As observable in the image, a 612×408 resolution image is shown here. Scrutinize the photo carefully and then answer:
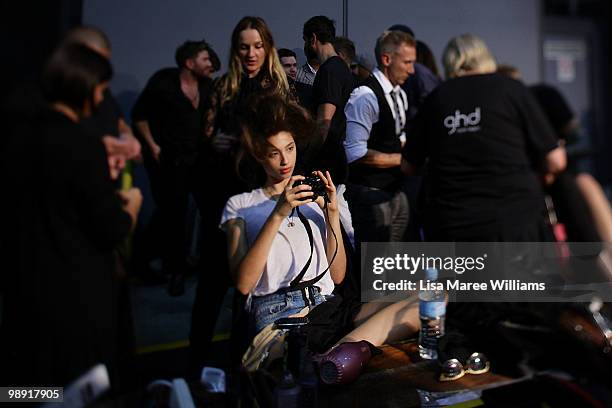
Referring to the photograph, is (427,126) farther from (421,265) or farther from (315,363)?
(315,363)

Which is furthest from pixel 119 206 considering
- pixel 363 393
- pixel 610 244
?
pixel 610 244

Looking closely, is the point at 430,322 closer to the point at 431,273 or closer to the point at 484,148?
the point at 431,273

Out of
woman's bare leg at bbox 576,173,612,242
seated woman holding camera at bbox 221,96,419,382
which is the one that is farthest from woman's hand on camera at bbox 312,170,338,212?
woman's bare leg at bbox 576,173,612,242

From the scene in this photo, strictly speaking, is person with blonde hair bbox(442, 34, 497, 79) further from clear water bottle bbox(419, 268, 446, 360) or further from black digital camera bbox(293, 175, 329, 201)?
clear water bottle bbox(419, 268, 446, 360)

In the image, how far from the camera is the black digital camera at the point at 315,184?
1.75m

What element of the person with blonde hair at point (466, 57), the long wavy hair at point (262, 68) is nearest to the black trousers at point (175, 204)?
the long wavy hair at point (262, 68)

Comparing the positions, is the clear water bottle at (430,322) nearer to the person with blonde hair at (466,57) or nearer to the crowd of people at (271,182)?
the crowd of people at (271,182)

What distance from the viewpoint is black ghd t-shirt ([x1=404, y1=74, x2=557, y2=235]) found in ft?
6.03

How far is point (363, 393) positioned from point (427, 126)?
3.01 ft

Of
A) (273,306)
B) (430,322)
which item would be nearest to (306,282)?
(273,306)

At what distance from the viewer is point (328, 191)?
5.87 ft

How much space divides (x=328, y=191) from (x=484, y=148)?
54cm

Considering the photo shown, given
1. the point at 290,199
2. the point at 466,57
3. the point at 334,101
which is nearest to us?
the point at 290,199

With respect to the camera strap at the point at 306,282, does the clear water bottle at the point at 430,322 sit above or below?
below
